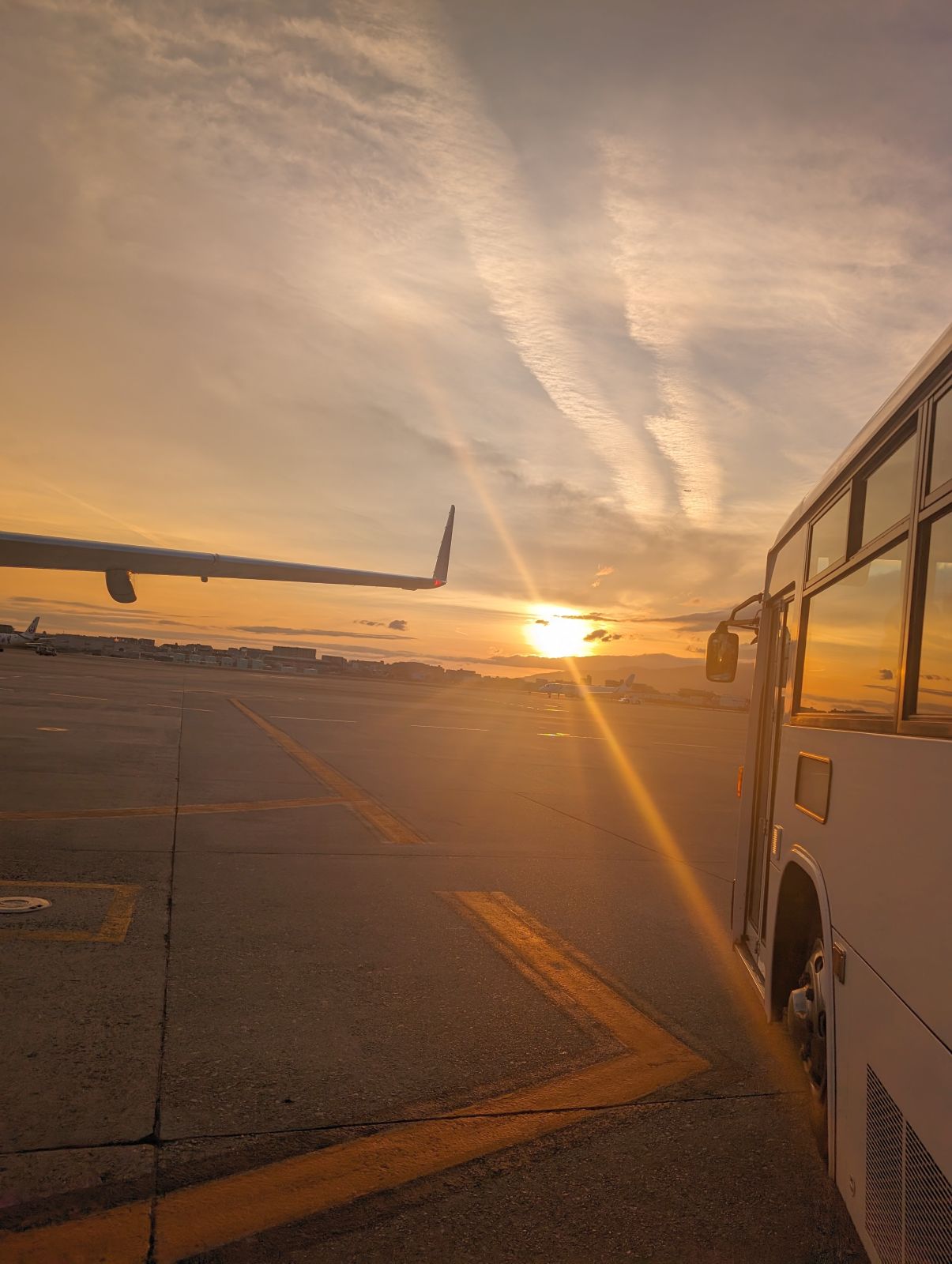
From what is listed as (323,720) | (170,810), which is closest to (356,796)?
(170,810)

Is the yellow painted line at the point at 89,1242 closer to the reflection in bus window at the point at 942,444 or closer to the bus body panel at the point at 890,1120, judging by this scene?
the bus body panel at the point at 890,1120

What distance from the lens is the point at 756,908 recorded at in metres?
5.43

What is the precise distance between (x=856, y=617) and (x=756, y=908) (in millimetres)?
2640

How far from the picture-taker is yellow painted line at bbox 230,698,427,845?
9.14 metres

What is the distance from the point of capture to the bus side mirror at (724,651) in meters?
6.79

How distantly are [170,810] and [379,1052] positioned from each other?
6.05 metres

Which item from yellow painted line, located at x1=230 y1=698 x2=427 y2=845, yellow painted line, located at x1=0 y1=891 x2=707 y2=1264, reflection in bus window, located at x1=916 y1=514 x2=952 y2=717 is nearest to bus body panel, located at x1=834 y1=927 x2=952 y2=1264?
reflection in bus window, located at x1=916 y1=514 x2=952 y2=717

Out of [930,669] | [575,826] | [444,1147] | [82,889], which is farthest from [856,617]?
[575,826]

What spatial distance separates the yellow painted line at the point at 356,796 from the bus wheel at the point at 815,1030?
519 cm

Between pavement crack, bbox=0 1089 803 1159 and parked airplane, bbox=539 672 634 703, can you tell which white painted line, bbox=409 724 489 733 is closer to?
pavement crack, bbox=0 1089 803 1159

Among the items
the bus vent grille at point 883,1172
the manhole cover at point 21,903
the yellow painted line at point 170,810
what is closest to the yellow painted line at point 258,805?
the yellow painted line at point 170,810

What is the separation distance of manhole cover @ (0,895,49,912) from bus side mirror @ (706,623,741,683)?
4705 mm

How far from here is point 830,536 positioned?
13.1 feet

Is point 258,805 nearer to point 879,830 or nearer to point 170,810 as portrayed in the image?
point 170,810
